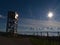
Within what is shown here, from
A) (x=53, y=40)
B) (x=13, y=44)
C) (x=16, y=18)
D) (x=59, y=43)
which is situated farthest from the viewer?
(x=16, y=18)

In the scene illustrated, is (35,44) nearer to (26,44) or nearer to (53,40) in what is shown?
(26,44)

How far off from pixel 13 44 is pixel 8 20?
20706mm

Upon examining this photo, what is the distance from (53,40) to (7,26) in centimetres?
2293

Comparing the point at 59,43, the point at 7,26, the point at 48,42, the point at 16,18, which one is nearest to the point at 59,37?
the point at 59,43

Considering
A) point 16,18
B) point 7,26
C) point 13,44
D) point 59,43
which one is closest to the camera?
point 59,43

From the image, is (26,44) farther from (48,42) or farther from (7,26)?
(7,26)

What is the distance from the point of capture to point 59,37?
15.6 m

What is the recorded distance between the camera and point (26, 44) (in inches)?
744

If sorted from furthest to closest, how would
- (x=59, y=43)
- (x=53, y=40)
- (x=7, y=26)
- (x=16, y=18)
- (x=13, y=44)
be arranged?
(x=16, y=18) < (x=7, y=26) < (x=13, y=44) < (x=53, y=40) < (x=59, y=43)

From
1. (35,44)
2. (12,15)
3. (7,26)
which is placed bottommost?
(35,44)

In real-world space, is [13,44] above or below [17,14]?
below

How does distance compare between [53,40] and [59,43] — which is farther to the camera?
[53,40]

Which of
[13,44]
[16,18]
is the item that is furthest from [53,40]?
[16,18]

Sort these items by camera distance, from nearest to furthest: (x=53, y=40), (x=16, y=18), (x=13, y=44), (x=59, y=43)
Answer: (x=59, y=43), (x=53, y=40), (x=13, y=44), (x=16, y=18)
